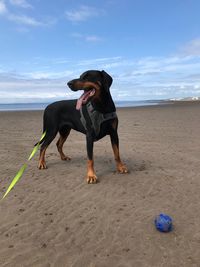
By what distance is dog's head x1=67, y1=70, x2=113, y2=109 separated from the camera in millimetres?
5742

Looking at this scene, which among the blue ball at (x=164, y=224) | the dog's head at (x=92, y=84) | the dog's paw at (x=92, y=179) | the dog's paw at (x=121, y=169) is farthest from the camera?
the dog's paw at (x=121, y=169)

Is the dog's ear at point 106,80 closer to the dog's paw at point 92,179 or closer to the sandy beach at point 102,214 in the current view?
the dog's paw at point 92,179

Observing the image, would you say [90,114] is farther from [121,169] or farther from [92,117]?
[121,169]

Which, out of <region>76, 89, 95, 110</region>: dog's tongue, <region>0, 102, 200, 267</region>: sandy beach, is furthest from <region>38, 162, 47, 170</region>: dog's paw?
<region>76, 89, 95, 110</region>: dog's tongue

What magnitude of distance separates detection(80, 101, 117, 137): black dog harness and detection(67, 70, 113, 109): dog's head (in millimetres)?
308

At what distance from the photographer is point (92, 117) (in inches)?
242

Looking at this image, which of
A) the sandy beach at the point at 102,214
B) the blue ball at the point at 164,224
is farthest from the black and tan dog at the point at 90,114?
the blue ball at the point at 164,224

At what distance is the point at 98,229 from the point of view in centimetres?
409

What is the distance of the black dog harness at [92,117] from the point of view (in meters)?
6.11

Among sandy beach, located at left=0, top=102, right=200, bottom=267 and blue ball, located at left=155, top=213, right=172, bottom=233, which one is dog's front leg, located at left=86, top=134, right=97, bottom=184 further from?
blue ball, located at left=155, top=213, right=172, bottom=233

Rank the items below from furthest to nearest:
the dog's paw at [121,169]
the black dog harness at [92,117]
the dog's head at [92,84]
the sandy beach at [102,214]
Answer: the dog's paw at [121,169]
the black dog harness at [92,117]
the dog's head at [92,84]
the sandy beach at [102,214]

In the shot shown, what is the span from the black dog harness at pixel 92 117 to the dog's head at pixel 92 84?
0.31 metres

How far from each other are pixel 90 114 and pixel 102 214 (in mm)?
2233

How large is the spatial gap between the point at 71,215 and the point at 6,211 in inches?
38.2
